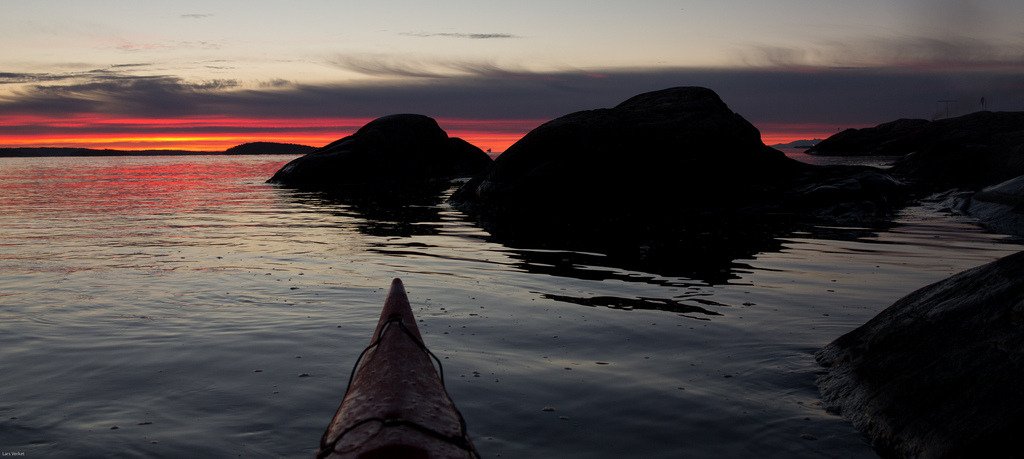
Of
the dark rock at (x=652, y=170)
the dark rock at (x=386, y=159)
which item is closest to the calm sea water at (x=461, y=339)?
the dark rock at (x=652, y=170)

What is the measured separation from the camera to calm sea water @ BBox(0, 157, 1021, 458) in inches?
201

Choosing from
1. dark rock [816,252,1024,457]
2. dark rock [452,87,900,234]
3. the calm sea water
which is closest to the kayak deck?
the calm sea water

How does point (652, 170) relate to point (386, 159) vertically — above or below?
above

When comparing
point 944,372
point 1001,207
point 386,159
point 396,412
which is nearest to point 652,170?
point 1001,207

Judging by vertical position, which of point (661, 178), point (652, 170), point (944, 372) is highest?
point (652, 170)

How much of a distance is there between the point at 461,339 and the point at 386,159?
38.1 meters

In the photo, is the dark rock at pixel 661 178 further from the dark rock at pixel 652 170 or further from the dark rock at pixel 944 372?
the dark rock at pixel 944 372

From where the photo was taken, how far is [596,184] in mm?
24297

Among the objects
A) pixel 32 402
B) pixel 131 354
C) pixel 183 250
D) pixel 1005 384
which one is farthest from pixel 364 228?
pixel 1005 384

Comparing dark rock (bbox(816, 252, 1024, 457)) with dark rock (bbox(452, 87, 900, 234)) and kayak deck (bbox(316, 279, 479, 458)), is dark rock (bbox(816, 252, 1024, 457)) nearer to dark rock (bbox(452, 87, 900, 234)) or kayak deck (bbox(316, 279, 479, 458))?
kayak deck (bbox(316, 279, 479, 458))

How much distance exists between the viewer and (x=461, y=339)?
302 inches

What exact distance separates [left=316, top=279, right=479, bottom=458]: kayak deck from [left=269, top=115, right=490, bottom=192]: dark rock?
33.2 m

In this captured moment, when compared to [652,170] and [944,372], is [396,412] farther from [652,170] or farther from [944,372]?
[652,170]

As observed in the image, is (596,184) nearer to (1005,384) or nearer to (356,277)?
(356,277)
